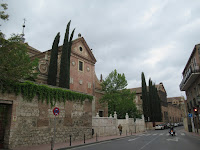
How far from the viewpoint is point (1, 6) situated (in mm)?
9477

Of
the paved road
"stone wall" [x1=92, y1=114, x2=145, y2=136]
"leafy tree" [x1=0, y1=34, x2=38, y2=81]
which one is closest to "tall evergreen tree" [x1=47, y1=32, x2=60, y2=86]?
"stone wall" [x1=92, y1=114, x2=145, y2=136]

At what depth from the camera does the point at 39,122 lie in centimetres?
1288

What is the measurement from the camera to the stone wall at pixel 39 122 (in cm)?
1112

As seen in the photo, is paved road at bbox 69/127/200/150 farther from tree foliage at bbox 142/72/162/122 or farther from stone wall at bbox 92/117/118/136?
tree foliage at bbox 142/72/162/122

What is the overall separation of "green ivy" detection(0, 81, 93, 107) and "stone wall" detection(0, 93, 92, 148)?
370 millimetres

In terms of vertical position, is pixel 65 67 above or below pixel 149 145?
above

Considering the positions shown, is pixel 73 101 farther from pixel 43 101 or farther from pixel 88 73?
pixel 88 73

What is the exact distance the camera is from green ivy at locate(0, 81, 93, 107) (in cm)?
1112

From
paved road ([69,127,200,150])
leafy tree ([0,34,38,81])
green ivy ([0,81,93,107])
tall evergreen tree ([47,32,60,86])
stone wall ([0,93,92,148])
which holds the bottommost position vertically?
paved road ([69,127,200,150])

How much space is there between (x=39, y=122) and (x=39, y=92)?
2.38 m

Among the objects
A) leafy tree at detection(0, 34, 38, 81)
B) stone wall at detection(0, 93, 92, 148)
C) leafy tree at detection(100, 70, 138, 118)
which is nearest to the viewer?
leafy tree at detection(0, 34, 38, 81)

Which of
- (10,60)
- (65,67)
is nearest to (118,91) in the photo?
(65,67)

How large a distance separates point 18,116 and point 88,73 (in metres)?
19.8

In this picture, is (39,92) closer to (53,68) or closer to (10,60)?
(10,60)
